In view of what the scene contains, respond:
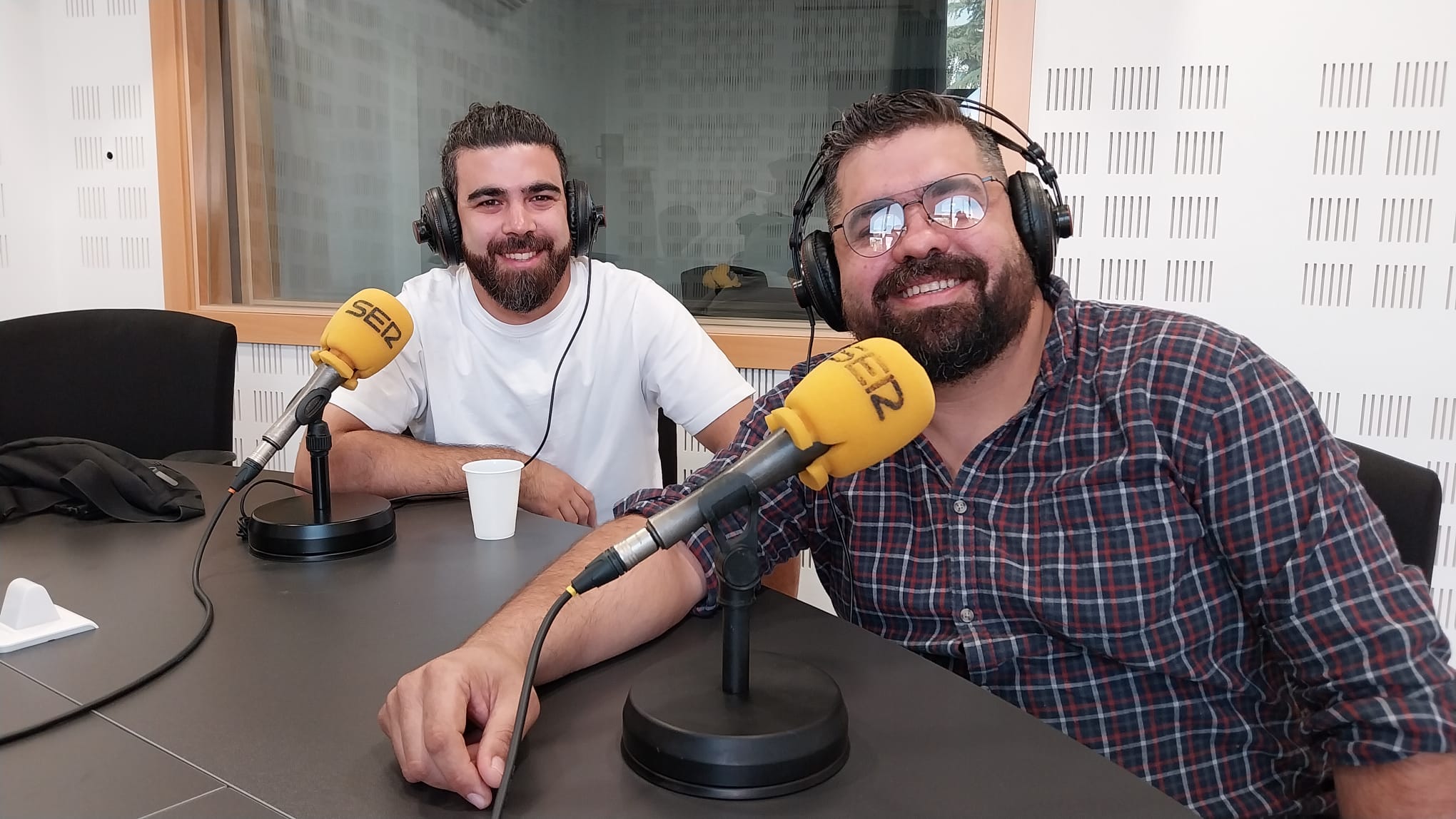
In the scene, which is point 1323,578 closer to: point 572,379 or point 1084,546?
point 1084,546

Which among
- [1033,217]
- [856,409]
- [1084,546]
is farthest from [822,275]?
[856,409]

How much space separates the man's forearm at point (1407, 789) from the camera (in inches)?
32.2

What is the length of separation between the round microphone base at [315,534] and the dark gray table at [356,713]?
0.03 m

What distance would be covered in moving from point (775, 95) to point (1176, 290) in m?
1.21

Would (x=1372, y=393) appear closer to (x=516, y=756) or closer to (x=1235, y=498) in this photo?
(x=1235, y=498)

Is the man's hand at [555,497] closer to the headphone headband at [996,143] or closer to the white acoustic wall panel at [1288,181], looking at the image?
the headphone headband at [996,143]

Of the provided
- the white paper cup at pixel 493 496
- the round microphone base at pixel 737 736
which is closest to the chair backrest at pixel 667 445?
the white paper cup at pixel 493 496

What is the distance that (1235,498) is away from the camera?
3.14 ft

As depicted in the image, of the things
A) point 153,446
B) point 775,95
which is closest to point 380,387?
point 153,446

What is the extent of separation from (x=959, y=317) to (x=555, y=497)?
0.80 meters

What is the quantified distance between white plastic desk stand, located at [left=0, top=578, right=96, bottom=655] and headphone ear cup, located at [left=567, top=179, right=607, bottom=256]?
1.24 m

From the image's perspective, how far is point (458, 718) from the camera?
2.29ft

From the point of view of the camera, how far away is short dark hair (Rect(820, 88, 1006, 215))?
1.21 metres

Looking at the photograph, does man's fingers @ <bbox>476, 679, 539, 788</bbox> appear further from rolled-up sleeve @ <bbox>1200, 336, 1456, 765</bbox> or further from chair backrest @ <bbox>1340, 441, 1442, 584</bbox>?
chair backrest @ <bbox>1340, 441, 1442, 584</bbox>
